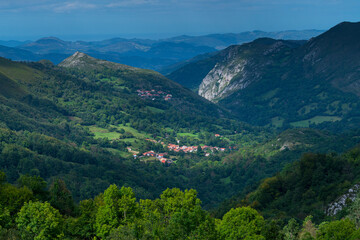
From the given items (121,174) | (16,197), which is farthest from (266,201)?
(121,174)

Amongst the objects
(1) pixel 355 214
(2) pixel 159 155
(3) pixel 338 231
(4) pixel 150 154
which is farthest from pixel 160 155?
(3) pixel 338 231

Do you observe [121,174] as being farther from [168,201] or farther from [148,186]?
[168,201]

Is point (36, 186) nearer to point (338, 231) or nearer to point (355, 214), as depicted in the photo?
point (338, 231)

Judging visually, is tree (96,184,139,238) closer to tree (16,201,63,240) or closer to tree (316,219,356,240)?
tree (16,201,63,240)

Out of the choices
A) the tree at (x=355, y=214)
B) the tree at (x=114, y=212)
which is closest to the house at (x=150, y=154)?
the tree at (x=355, y=214)

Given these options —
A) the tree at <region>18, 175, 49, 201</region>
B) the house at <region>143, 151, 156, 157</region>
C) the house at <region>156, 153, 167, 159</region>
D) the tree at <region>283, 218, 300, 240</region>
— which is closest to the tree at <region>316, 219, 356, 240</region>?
the tree at <region>283, 218, 300, 240</region>

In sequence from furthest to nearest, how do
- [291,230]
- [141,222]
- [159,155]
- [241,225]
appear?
1. [159,155]
2. [291,230]
3. [241,225]
4. [141,222]

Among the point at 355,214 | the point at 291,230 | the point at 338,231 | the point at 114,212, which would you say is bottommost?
the point at 355,214

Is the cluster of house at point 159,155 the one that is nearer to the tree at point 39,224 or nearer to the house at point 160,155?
the house at point 160,155
